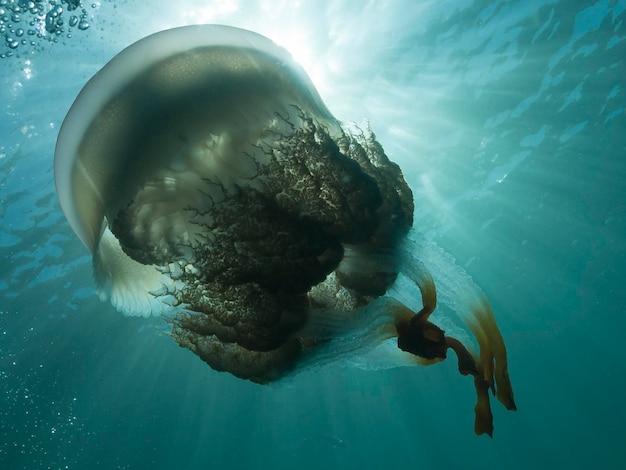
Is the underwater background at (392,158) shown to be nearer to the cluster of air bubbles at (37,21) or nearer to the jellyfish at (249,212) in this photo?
the cluster of air bubbles at (37,21)

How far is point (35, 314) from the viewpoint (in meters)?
16.4

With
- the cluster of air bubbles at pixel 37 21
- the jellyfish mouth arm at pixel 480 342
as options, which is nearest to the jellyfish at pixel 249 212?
the jellyfish mouth arm at pixel 480 342

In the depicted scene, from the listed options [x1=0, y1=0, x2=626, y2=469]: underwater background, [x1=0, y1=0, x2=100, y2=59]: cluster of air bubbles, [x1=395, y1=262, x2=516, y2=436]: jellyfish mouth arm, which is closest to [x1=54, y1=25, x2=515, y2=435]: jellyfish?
[x1=395, y1=262, x2=516, y2=436]: jellyfish mouth arm

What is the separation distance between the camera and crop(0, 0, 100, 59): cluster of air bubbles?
686 cm

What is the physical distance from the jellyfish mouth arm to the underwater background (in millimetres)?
803

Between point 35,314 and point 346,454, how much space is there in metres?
46.0

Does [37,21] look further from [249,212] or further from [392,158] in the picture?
[392,158]

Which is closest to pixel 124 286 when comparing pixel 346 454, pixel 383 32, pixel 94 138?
pixel 94 138

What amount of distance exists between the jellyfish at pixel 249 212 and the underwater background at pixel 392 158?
0.67 m

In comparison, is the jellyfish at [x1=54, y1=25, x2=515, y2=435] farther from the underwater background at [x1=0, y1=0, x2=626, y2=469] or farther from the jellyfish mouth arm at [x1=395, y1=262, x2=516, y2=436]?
the underwater background at [x1=0, y1=0, x2=626, y2=469]

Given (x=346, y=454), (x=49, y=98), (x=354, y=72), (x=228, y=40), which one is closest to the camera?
(x=228, y=40)

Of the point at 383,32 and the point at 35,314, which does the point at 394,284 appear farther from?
the point at 35,314

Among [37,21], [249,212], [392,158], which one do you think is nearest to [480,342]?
[249,212]

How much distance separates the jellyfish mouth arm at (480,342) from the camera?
2447 millimetres
